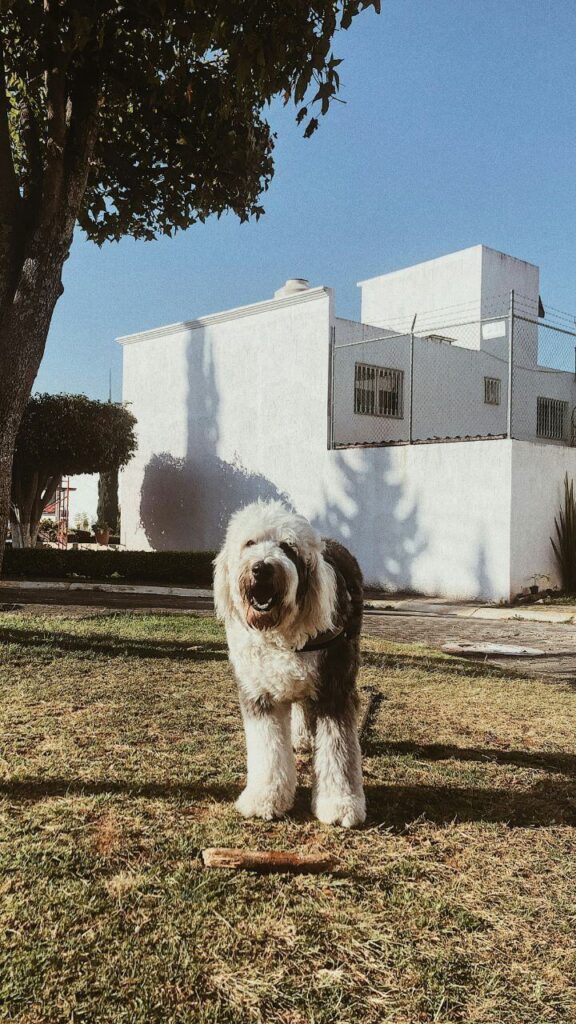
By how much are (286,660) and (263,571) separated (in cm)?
42

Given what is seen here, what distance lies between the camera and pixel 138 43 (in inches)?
253

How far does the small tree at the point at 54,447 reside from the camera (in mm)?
15938

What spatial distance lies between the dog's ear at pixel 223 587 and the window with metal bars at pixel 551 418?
1965 centimetres

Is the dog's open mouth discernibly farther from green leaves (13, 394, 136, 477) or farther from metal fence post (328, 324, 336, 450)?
green leaves (13, 394, 136, 477)

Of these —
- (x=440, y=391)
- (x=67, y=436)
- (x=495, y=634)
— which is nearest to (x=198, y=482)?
(x=67, y=436)

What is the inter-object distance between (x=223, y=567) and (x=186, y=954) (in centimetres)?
143

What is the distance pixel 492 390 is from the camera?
66.1 feet

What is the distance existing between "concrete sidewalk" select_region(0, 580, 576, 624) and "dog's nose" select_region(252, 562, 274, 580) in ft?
27.6

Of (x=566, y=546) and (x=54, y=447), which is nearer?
(x=566, y=546)

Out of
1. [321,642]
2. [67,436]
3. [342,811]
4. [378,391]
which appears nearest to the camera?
[342,811]

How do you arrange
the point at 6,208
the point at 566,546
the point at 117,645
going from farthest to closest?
the point at 566,546 < the point at 117,645 < the point at 6,208

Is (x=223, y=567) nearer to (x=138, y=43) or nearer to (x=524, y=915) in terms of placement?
(x=524, y=915)

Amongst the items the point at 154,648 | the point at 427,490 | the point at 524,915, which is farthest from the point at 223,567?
the point at 427,490

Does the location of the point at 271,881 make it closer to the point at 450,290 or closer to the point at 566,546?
the point at 566,546
